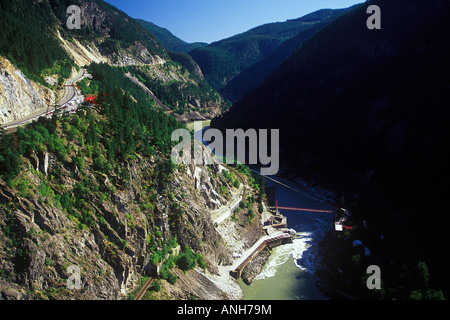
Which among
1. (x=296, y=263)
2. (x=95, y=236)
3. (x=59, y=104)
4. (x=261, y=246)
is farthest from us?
(x=261, y=246)

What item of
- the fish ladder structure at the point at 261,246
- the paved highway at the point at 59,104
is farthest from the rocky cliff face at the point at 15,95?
the fish ladder structure at the point at 261,246

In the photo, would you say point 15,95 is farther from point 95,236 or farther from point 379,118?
point 379,118

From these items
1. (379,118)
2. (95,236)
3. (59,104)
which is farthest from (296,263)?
(379,118)

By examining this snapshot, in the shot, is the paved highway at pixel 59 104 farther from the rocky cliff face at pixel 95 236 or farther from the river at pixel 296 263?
the river at pixel 296 263

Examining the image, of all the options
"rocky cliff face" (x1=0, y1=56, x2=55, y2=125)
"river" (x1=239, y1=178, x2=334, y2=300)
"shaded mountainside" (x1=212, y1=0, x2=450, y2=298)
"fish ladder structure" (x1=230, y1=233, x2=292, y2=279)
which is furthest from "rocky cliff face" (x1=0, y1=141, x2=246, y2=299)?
"shaded mountainside" (x1=212, y1=0, x2=450, y2=298)

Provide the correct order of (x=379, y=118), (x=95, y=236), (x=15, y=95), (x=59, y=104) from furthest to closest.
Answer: (x=379, y=118) → (x=59, y=104) → (x=15, y=95) → (x=95, y=236)
